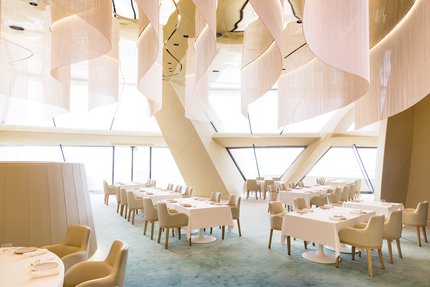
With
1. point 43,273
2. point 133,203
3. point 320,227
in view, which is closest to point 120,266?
point 43,273

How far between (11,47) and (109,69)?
8.10 feet

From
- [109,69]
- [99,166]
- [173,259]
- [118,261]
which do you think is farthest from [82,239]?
[99,166]

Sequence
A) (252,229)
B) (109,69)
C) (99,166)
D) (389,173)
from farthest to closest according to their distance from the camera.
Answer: (99,166), (389,173), (252,229), (109,69)

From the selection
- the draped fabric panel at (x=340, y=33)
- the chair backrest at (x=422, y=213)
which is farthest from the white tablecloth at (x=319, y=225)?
the draped fabric panel at (x=340, y=33)

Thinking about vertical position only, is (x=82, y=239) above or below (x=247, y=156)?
below

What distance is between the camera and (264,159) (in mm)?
16125

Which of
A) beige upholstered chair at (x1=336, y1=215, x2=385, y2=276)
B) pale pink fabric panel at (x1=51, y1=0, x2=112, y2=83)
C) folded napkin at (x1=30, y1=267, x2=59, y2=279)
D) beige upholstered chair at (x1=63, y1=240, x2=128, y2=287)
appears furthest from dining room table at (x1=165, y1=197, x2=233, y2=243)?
pale pink fabric panel at (x1=51, y1=0, x2=112, y2=83)

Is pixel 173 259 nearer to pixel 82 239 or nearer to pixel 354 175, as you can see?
pixel 82 239

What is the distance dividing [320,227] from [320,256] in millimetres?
673

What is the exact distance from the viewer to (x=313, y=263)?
5.18m

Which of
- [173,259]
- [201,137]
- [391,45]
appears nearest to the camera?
[391,45]

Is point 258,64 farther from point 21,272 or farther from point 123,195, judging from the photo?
point 123,195

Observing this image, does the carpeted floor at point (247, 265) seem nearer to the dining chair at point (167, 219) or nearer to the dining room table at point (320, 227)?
the dining room table at point (320, 227)

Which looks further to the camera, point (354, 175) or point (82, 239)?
point (354, 175)
